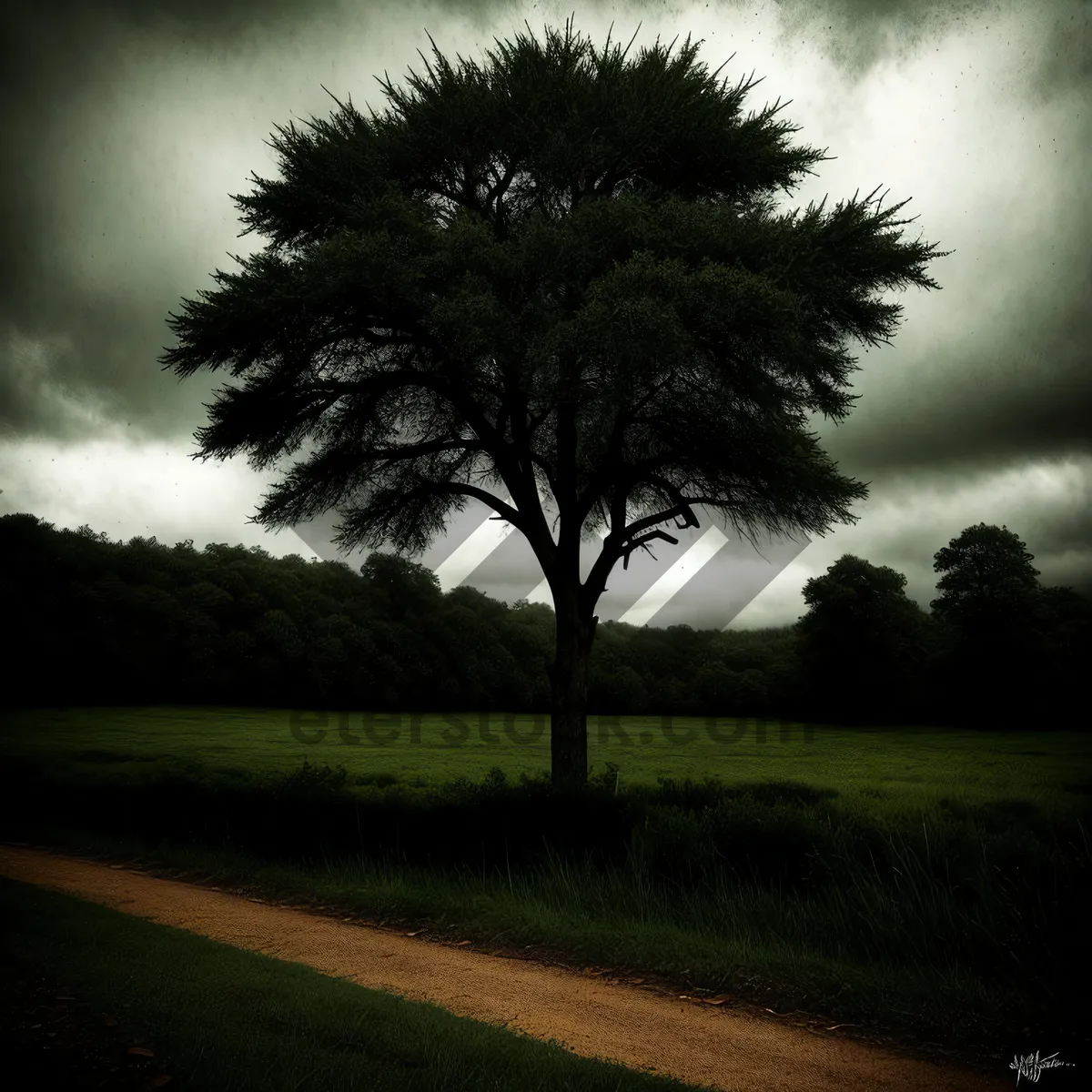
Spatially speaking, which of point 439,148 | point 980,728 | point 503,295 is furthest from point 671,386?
point 980,728

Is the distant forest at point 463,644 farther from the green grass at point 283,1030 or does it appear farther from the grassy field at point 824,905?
the green grass at point 283,1030

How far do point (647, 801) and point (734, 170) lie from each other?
12.0 meters

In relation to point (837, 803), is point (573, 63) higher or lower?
higher

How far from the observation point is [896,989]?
6168 mm

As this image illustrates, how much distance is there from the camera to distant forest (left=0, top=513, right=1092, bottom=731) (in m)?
41.1

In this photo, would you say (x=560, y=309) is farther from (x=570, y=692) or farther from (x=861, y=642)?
(x=861, y=642)

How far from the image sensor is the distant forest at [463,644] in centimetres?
4106

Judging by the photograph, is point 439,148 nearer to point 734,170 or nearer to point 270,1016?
point 734,170

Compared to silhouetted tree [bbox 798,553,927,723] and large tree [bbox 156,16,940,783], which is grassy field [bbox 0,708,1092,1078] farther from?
silhouetted tree [bbox 798,553,927,723]

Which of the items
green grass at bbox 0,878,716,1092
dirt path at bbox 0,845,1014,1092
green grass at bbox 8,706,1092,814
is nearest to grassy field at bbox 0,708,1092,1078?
dirt path at bbox 0,845,1014,1092

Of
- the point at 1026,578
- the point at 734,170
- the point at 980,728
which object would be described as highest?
the point at 734,170

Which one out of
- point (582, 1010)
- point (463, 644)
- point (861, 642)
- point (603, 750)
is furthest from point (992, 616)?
point (582, 1010)

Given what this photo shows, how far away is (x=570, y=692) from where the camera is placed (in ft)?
46.3

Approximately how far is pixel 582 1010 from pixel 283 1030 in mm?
2549
